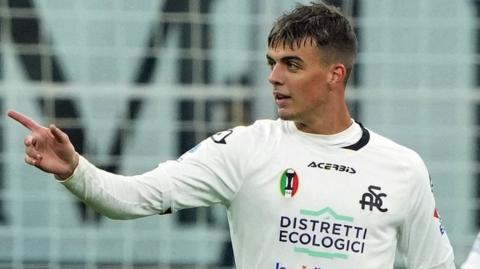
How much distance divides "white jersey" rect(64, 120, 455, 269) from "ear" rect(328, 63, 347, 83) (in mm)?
173

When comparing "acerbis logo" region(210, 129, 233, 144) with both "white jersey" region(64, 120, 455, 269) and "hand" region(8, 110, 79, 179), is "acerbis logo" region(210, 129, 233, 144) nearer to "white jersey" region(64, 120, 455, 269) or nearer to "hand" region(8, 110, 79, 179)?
"white jersey" region(64, 120, 455, 269)

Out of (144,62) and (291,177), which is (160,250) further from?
(291,177)

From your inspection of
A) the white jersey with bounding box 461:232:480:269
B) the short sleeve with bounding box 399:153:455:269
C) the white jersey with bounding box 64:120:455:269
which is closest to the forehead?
the white jersey with bounding box 64:120:455:269

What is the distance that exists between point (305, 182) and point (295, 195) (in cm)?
6

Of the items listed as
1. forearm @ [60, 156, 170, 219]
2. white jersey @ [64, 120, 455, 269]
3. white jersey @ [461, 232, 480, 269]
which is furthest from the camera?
white jersey @ [461, 232, 480, 269]

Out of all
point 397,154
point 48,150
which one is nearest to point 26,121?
point 48,150

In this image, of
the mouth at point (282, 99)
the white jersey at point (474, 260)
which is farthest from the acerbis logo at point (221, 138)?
the white jersey at point (474, 260)

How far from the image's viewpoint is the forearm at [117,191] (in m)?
3.87

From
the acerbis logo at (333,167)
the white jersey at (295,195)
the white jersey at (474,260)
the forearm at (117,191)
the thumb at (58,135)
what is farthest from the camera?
the white jersey at (474,260)

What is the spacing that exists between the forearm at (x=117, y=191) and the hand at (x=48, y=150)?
0.17 ft

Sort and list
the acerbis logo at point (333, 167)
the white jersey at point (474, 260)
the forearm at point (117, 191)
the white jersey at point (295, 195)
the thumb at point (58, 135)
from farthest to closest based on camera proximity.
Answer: the white jersey at point (474, 260) → the acerbis logo at point (333, 167) → the white jersey at point (295, 195) → the forearm at point (117, 191) → the thumb at point (58, 135)

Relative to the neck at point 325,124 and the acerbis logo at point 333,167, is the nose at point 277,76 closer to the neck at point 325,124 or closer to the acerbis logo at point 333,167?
the neck at point 325,124

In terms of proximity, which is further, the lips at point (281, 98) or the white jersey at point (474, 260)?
the white jersey at point (474, 260)

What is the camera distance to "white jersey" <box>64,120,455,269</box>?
402 centimetres
